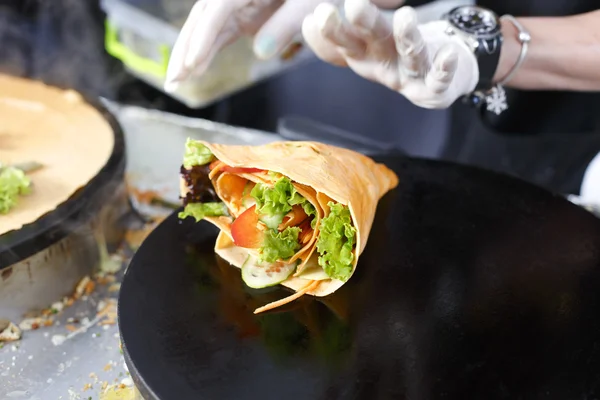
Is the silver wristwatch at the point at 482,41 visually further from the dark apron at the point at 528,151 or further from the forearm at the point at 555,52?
the dark apron at the point at 528,151

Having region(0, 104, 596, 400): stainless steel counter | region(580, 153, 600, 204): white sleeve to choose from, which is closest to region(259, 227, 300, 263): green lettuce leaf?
region(0, 104, 596, 400): stainless steel counter

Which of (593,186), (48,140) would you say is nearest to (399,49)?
(593,186)

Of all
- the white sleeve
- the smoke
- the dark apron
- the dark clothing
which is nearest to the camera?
the white sleeve

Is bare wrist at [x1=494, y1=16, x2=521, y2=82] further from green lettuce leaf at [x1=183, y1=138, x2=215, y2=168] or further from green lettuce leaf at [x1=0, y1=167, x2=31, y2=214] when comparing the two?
green lettuce leaf at [x1=0, y1=167, x2=31, y2=214]

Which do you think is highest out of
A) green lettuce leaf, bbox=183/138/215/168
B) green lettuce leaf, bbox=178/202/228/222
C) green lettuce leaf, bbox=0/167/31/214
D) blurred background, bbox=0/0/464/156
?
green lettuce leaf, bbox=183/138/215/168

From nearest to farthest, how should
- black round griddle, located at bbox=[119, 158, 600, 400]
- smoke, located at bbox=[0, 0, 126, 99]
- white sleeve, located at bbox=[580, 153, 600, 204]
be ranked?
black round griddle, located at bbox=[119, 158, 600, 400] → white sleeve, located at bbox=[580, 153, 600, 204] → smoke, located at bbox=[0, 0, 126, 99]
